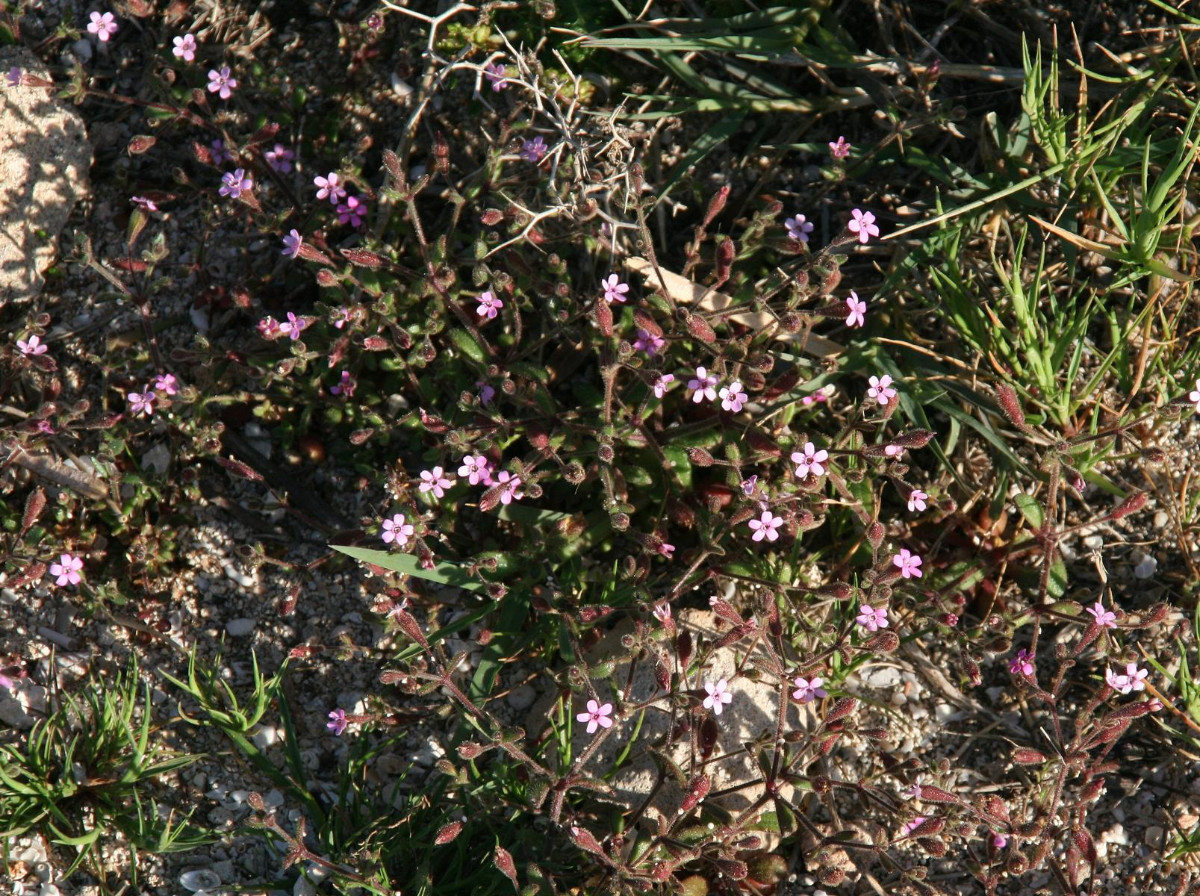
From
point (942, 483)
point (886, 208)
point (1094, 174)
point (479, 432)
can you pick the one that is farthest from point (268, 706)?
point (1094, 174)

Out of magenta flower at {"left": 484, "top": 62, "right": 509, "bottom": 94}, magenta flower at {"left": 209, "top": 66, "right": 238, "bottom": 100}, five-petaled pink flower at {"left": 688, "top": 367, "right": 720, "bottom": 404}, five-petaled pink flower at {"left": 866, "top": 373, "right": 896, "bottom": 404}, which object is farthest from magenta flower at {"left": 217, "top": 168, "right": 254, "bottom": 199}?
five-petaled pink flower at {"left": 866, "top": 373, "right": 896, "bottom": 404}

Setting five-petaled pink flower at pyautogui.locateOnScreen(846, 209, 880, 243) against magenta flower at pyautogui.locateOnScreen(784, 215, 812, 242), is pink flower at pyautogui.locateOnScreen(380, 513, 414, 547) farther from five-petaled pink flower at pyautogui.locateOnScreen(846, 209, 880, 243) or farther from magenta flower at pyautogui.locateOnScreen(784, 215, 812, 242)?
five-petaled pink flower at pyautogui.locateOnScreen(846, 209, 880, 243)

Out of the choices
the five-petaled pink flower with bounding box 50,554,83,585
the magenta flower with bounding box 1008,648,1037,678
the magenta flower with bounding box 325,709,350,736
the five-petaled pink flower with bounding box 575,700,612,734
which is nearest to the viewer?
the five-petaled pink flower with bounding box 575,700,612,734

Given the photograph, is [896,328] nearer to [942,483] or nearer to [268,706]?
[942,483]

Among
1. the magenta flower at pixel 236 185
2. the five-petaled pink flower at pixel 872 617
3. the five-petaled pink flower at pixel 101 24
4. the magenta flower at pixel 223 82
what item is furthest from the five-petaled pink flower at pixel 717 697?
the five-petaled pink flower at pixel 101 24

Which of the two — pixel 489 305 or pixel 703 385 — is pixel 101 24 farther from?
pixel 703 385
